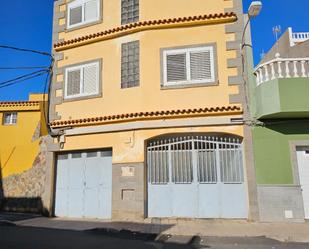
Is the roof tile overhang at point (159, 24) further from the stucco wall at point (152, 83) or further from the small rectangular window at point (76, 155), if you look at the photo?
the small rectangular window at point (76, 155)

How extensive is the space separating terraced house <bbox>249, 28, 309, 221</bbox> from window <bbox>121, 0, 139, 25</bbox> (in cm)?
527

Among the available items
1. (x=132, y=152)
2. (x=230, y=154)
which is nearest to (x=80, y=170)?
(x=132, y=152)

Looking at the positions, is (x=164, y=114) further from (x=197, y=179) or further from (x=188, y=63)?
(x=197, y=179)

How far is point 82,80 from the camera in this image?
471 inches

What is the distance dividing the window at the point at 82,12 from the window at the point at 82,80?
212 centimetres

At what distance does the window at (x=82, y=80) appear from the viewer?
1177 cm

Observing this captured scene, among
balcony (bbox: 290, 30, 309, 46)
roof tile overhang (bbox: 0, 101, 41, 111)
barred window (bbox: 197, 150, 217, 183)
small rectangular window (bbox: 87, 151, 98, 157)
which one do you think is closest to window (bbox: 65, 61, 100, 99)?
small rectangular window (bbox: 87, 151, 98, 157)

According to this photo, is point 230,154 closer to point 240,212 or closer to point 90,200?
point 240,212

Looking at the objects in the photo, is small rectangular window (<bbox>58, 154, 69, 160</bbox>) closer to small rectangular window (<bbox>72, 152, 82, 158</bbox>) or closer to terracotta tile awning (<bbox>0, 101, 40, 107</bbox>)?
small rectangular window (<bbox>72, 152, 82, 158</bbox>)

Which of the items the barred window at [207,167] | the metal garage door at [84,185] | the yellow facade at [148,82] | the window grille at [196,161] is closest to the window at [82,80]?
the yellow facade at [148,82]

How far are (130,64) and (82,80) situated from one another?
218 centimetres

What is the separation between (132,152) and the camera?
34.2ft

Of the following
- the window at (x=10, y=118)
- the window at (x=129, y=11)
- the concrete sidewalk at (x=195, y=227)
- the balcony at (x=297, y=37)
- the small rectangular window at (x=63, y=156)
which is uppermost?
the balcony at (x=297, y=37)

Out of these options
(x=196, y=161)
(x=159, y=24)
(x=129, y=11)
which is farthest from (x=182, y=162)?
(x=129, y=11)
